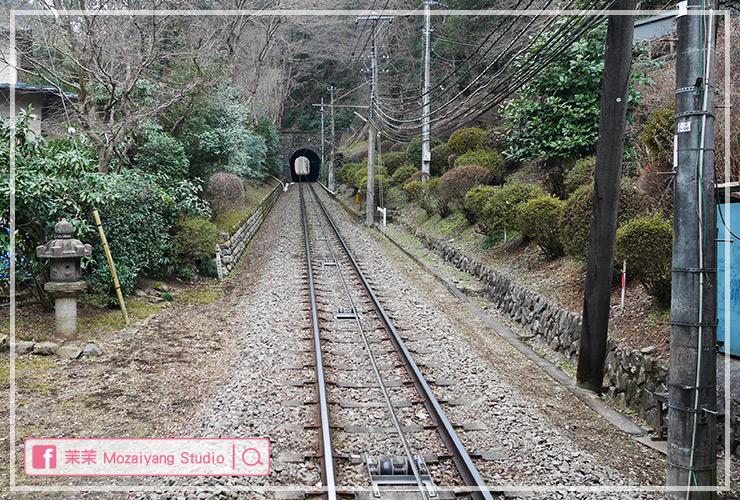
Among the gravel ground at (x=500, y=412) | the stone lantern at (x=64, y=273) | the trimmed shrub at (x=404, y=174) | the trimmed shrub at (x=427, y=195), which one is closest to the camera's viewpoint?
the gravel ground at (x=500, y=412)

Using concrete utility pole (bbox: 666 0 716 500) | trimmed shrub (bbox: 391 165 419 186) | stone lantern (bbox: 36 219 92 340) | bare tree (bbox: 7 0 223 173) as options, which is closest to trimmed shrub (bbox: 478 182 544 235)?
bare tree (bbox: 7 0 223 173)

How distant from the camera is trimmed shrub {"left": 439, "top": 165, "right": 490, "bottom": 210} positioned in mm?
17062

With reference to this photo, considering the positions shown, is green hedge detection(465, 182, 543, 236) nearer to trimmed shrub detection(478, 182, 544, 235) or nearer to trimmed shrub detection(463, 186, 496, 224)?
trimmed shrub detection(478, 182, 544, 235)

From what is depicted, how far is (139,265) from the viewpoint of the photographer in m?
10.7

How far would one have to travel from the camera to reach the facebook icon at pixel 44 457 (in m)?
5.01

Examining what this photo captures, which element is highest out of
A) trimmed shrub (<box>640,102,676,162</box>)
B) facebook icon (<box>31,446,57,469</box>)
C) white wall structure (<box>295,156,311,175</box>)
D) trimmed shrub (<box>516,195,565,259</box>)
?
white wall structure (<box>295,156,311,175</box>)

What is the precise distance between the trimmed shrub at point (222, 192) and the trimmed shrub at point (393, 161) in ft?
45.6

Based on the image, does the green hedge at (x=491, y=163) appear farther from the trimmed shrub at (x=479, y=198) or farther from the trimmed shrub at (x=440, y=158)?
the trimmed shrub at (x=440, y=158)

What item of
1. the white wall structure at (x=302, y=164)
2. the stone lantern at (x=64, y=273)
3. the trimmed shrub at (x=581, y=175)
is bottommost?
Result: the stone lantern at (x=64, y=273)

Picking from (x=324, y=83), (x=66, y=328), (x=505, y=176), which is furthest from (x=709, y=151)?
(x=324, y=83)

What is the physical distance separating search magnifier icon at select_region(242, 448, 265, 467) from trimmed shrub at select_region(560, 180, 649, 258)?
20.3 ft

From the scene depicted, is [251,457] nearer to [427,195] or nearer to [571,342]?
[571,342]

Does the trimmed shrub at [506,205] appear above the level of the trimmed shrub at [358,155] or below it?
below

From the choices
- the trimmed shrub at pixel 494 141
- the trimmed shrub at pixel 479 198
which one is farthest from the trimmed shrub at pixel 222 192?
the trimmed shrub at pixel 494 141
